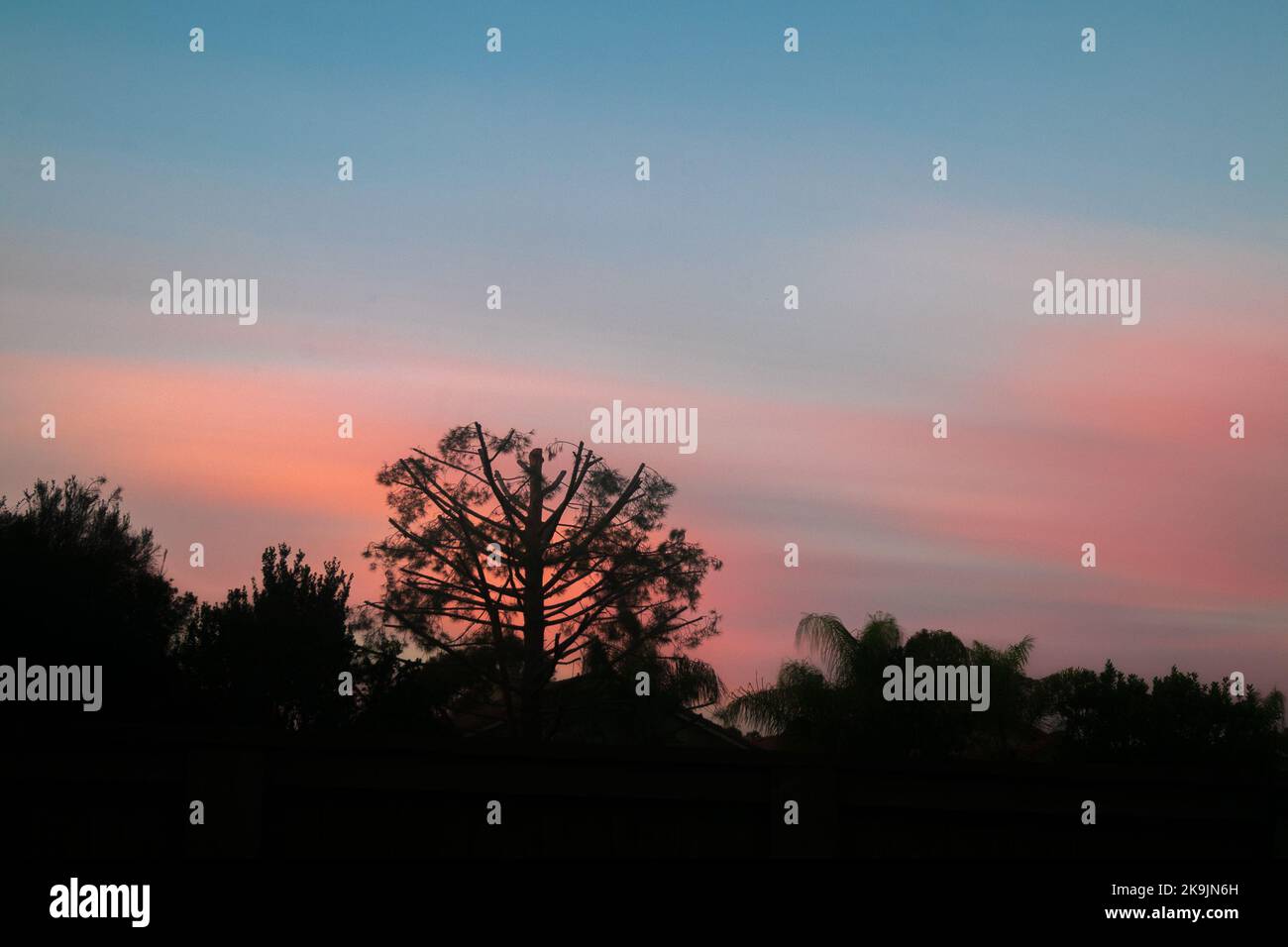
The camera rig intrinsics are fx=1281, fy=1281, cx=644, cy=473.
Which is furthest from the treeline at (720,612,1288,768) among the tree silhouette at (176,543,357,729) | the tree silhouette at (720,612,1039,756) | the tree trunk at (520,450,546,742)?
the tree silhouette at (176,543,357,729)

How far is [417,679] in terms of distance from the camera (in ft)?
112

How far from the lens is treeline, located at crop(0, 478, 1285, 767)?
3084 centimetres

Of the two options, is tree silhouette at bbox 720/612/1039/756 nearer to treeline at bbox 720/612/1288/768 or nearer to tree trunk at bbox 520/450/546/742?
treeline at bbox 720/612/1288/768

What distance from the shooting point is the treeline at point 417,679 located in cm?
3084

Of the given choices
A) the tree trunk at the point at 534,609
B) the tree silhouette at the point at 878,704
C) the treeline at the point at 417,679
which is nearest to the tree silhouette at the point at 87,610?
the treeline at the point at 417,679

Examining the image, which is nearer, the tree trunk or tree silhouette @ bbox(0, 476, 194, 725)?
tree silhouette @ bbox(0, 476, 194, 725)

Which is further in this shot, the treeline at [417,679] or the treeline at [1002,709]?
the treeline at [1002,709]

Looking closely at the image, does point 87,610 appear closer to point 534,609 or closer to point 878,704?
point 534,609

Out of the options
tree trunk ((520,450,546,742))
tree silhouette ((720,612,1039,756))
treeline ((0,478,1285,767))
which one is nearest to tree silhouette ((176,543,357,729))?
treeline ((0,478,1285,767))

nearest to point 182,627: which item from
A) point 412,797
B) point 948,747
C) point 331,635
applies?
point 331,635

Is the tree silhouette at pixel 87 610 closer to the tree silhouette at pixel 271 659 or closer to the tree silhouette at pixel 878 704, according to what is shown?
the tree silhouette at pixel 271 659

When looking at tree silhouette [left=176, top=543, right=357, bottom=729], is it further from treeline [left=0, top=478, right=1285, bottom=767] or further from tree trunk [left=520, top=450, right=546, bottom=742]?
tree trunk [left=520, top=450, right=546, bottom=742]

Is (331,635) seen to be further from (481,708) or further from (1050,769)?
(1050,769)
